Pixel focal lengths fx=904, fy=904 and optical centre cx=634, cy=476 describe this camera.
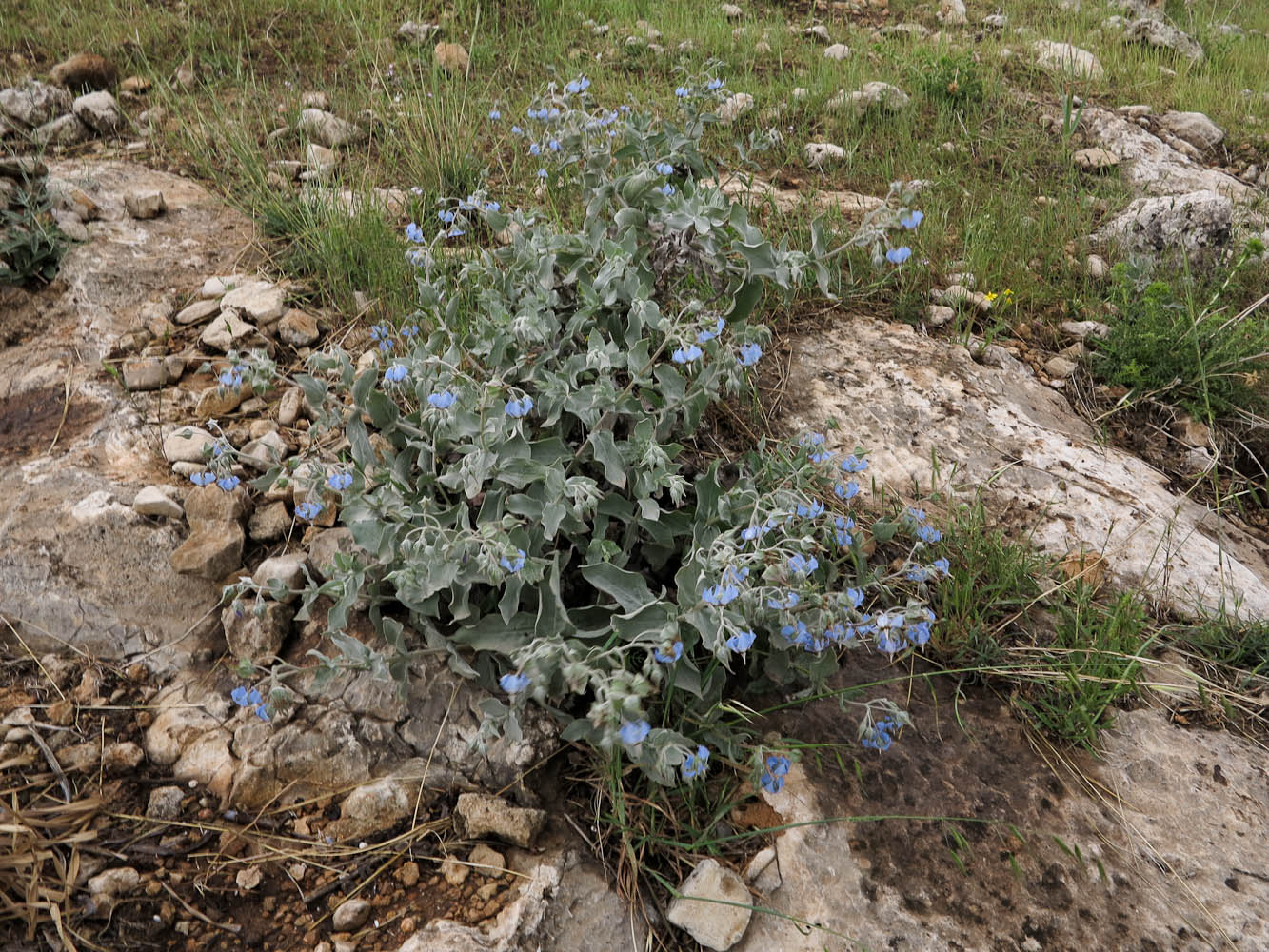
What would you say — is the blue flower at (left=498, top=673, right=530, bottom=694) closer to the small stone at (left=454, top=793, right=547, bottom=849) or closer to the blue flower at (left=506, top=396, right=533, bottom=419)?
the small stone at (left=454, top=793, right=547, bottom=849)

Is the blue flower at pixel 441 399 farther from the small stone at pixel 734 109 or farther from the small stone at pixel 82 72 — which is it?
the small stone at pixel 82 72

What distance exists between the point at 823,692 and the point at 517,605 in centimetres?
66

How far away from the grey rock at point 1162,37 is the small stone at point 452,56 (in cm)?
395

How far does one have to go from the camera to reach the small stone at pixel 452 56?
13.7ft

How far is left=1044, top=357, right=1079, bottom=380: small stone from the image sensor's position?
300 centimetres

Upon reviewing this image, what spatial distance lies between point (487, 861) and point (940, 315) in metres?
2.27

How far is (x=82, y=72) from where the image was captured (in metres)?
3.89

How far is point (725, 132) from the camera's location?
387 centimetres

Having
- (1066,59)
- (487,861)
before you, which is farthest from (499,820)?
(1066,59)

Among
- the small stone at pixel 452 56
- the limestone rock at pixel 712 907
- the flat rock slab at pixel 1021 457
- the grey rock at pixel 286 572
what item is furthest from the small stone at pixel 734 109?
the limestone rock at pixel 712 907

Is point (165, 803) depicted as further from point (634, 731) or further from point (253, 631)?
point (634, 731)

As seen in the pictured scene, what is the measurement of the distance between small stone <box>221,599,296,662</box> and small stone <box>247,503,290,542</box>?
0.24 meters

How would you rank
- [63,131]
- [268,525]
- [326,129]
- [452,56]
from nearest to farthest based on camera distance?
[268,525], [63,131], [326,129], [452,56]

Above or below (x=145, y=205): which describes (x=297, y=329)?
below
